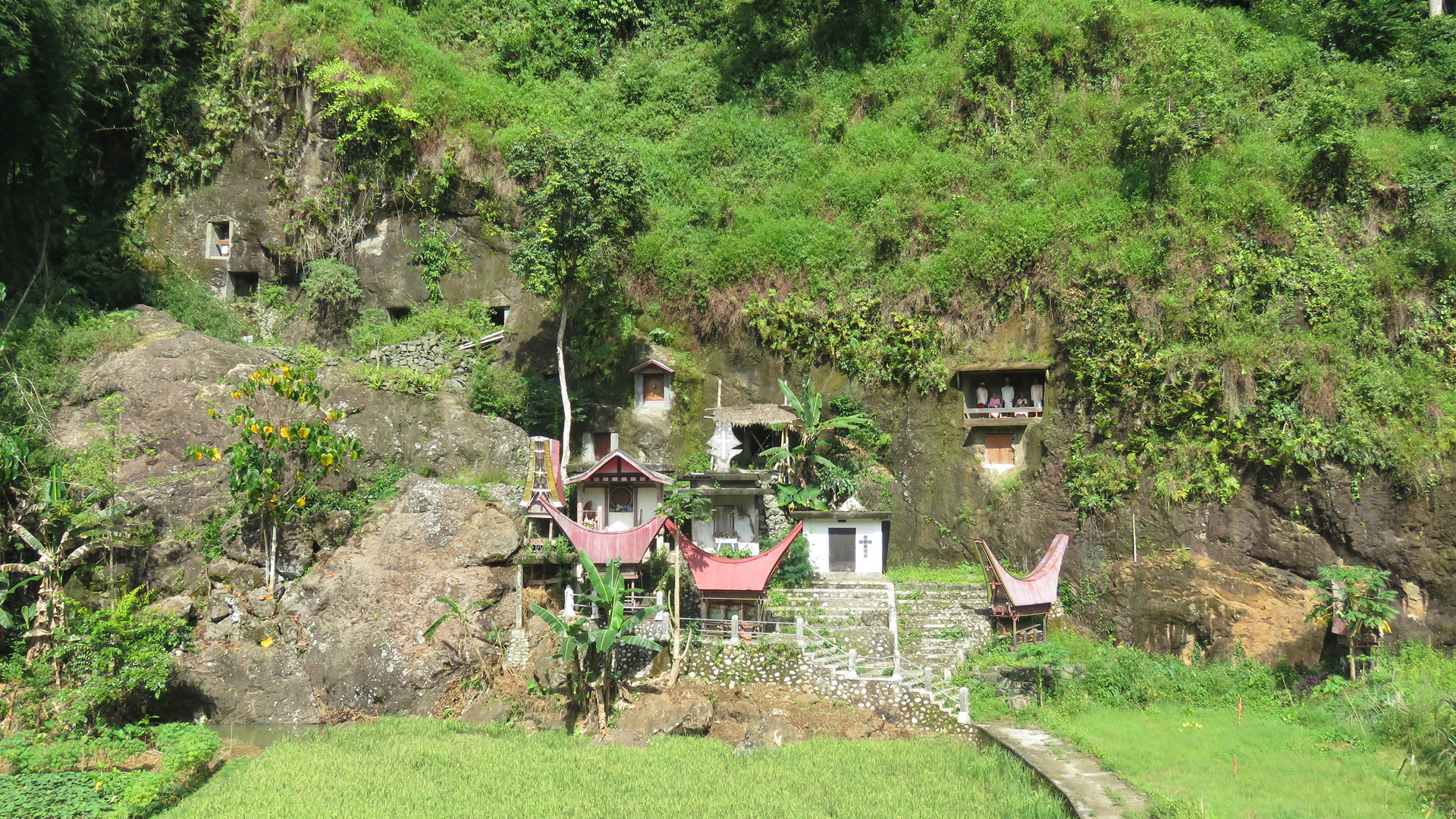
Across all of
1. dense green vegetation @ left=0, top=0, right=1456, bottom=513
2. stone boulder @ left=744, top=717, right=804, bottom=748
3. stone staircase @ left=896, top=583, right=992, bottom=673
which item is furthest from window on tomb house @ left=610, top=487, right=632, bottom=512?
stone boulder @ left=744, top=717, right=804, bottom=748

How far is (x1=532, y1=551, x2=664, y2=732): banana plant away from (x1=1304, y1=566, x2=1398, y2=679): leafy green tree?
13.1m

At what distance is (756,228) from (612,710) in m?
14.9

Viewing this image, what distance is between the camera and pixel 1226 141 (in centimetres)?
2423


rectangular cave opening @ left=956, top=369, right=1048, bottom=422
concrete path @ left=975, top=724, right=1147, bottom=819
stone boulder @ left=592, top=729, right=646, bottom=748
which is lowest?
stone boulder @ left=592, top=729, right=646, bottom=748

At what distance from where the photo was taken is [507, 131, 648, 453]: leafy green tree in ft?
74.2

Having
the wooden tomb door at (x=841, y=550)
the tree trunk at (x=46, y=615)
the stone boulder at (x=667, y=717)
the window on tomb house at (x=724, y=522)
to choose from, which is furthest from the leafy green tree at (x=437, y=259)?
the stone boulder at (x=667, y=717)

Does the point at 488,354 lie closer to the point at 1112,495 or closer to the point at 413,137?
the point at 413,137

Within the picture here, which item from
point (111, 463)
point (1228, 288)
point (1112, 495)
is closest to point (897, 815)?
point (1112, 495)

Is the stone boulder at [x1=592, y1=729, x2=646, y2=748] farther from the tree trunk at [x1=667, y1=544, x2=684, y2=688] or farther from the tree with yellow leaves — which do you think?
the tree with yellow leaves

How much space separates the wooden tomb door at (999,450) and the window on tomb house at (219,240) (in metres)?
24.4

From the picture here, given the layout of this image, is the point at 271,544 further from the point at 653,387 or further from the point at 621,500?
the point at 653,387

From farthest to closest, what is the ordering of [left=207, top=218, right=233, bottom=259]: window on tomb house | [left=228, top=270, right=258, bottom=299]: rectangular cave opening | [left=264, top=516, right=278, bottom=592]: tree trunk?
[left=228, top=270, right=258, bottom=299]: rectangular cave opening
[left=207, top=218, right=233, bottom=259]: window on tomb house
[left=264, top=516, right=278, bottom=592]: tree trunk

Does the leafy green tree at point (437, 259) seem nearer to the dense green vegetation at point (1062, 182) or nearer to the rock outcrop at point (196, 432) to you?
the dense green vegetation at point (1062, 182)

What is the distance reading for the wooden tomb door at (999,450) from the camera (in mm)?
22672
